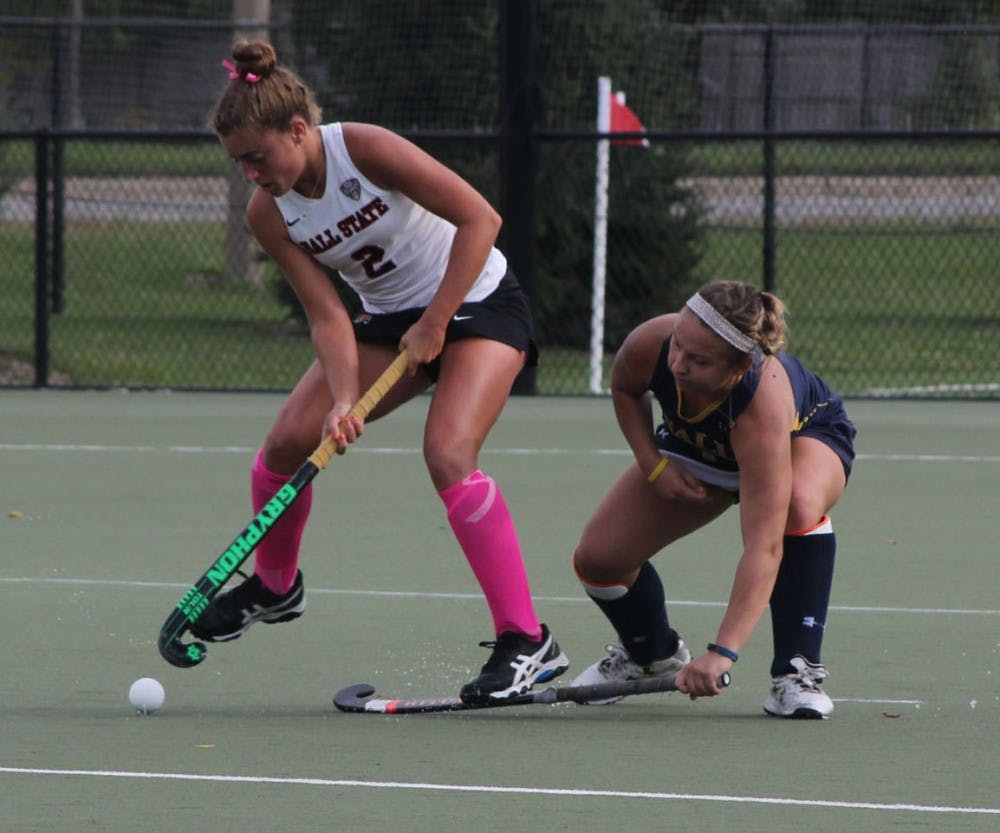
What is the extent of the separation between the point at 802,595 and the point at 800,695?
0.77 feet

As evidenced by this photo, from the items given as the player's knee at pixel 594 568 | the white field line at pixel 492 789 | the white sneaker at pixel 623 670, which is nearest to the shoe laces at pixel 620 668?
the white sneaker at pixel 623 670

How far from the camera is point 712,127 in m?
15.0

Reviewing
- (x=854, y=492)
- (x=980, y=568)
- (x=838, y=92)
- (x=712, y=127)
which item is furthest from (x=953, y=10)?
(x=980, y=568)

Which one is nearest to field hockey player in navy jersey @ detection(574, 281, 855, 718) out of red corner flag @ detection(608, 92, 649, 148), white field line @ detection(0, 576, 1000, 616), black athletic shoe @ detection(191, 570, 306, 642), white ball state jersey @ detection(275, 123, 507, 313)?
white ball state jersey @ detection(275, 123, 507, 313)

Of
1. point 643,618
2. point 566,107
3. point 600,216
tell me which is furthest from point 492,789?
point 566,107

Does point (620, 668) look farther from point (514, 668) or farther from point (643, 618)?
point (514, 668)

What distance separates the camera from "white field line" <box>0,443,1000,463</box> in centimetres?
1005

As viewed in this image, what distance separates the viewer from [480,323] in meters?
5.27

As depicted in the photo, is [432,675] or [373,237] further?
[432,675]

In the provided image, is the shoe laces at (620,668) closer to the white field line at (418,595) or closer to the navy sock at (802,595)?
the navy sock at (802,595)

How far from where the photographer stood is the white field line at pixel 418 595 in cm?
645

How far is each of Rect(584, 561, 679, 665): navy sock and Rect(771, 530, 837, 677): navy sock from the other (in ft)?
1.16

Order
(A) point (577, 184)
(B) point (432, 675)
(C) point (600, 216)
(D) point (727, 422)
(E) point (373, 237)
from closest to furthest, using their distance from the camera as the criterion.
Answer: (D) point (727, 422), (E) point (373, 237), (B) point (432, 675), (C) point (600, 216), (A) point (577, 184)

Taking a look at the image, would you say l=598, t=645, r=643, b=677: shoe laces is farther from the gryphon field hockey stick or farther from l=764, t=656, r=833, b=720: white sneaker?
the gryphon field hockey stick
